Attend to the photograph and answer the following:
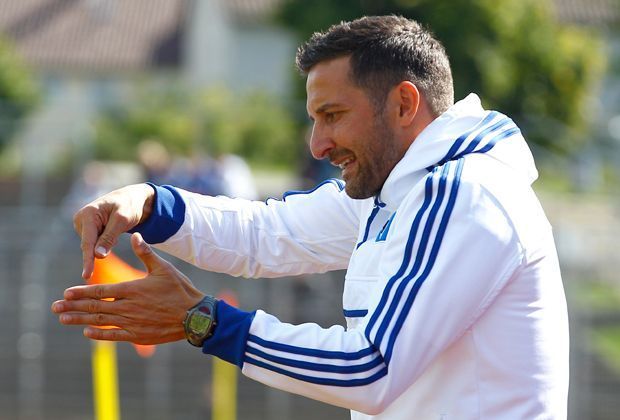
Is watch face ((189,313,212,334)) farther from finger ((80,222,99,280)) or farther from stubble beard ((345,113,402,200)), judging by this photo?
stubble beard ((345,113,402,200))

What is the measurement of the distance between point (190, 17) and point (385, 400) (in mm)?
31312

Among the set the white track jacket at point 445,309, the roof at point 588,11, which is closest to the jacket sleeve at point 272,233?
the white track jacket at point 445,309

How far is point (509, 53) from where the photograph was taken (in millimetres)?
15531

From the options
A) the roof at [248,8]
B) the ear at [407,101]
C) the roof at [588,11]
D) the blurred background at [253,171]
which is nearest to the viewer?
the ear at [407,101]

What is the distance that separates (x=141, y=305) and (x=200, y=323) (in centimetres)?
14

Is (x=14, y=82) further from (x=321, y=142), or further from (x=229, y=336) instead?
(x=229, y=336)

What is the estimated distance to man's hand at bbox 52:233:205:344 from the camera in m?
2.74

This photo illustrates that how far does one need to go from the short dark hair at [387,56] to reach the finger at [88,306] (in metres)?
0.81

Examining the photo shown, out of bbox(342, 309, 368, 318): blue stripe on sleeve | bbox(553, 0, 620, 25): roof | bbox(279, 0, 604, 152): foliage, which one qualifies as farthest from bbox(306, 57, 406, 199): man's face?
bbox(553, 0, 620, 25): roof

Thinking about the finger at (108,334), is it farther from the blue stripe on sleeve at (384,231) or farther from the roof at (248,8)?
the roof at (248,8)

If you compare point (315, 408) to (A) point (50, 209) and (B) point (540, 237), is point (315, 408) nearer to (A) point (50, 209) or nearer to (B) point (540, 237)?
(A) point (50, 209)

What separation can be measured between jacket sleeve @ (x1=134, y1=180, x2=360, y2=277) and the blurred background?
7.25 meters

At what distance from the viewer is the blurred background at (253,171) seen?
38.4 ft

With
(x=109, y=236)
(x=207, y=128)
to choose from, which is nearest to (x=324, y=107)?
(x=109, y=236)
